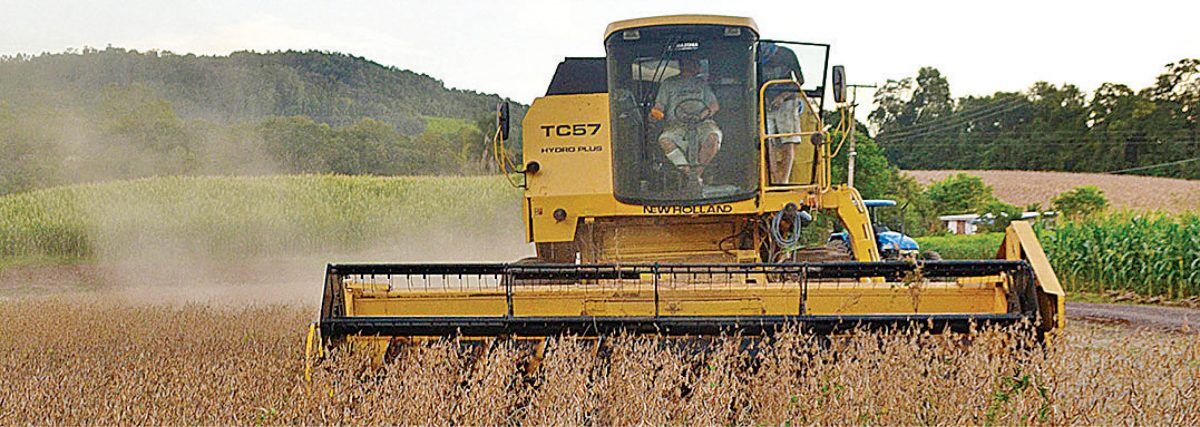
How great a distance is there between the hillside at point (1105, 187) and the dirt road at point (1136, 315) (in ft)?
81.9

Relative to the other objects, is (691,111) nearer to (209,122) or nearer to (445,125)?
(209,122)

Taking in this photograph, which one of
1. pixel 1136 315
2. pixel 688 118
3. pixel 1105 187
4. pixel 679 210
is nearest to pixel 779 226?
pixel 679 210

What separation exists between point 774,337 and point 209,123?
1716 centimetres

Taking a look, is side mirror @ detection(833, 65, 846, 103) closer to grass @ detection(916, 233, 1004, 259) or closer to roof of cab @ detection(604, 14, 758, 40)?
roof of cab @ detection(604, 14, 758, 40)

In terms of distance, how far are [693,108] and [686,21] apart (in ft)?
1.69

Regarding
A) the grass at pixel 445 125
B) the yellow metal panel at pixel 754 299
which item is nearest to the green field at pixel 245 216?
the grass at pixel 445 125

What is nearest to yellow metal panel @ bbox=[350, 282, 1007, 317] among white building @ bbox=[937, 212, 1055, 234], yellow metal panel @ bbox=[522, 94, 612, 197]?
yellow metal panel @ bbox=[522, 94, 612, 197]

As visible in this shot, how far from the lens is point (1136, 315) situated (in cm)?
1136

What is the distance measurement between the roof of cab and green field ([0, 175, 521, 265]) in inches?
425

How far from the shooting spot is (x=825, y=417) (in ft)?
11.8

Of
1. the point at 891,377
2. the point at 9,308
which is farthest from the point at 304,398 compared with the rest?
the point at 9,308

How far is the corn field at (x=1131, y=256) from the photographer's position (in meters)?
12.7

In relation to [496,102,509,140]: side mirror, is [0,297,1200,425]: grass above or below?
below

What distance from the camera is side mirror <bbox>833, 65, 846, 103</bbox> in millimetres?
6207
